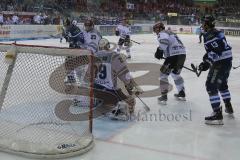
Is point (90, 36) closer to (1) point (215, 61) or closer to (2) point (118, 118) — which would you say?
(2) point (118, 118)

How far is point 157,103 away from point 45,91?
2049mm

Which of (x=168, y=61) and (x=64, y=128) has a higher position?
(x=168, y=61)

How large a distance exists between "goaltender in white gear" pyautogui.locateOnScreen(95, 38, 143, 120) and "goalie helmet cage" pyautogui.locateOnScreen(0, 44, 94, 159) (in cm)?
25

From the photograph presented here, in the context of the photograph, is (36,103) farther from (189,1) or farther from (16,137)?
(189,1)

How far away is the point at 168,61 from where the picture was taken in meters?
5.99

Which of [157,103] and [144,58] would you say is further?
[144,58]

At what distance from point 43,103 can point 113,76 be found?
980 mm

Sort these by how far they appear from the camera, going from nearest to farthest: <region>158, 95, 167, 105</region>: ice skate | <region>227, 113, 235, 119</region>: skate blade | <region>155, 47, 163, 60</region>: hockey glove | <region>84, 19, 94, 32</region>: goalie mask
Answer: <region>227, 113, 235, 119</region>: skate blade → <region>155, 47, 163, 60</region>: hockey glove → <region>158, 95, 167, 105</region>: ice skate → <region>84, 19, 94, 32</region>: goalie mask

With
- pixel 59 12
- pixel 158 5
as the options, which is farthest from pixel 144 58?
pixel 158 5

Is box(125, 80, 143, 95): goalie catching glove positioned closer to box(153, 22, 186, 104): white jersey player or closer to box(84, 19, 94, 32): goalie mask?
box(153, 22, 186, 104): white jersey player

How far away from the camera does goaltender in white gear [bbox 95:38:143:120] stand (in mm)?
5027

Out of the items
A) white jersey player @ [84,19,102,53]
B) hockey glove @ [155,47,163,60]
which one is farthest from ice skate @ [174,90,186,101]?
white jersey player @ [84,19,102,53]

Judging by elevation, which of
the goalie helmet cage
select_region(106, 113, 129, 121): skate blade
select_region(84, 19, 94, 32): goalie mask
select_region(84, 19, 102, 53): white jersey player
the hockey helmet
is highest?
the hockey helmet

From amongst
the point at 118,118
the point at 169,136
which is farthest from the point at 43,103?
the point at 169,136
